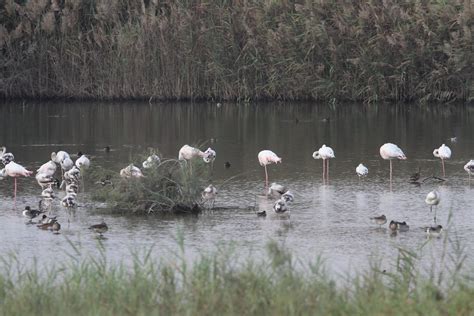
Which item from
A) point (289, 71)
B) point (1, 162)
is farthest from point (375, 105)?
point (1, 162)

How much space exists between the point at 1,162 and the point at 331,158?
4.12 meters

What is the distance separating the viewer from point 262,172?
14.2m

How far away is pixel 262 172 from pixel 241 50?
10.0 metres

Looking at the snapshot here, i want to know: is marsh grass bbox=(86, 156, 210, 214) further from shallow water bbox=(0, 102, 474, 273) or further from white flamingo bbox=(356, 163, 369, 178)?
white flamingo bbox=(356, 163, 369, 178)

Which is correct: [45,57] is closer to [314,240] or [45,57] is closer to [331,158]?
[331,158]

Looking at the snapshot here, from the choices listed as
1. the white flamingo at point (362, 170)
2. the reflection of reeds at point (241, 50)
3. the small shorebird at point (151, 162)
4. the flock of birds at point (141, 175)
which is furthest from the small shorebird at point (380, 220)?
the reflection of reeds at point (241, 50)

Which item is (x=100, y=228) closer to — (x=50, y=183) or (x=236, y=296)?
(x=50, y=183)

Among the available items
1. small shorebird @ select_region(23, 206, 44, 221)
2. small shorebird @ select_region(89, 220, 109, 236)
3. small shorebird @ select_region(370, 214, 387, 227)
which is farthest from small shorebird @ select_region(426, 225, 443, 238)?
small shorebird @ select_region(23, 206, 44, 221)

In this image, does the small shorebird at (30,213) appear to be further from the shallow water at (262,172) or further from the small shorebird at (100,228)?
the small shorebird at (100,228)

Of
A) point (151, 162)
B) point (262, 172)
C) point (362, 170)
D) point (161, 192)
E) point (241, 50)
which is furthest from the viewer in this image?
point (241, 50)

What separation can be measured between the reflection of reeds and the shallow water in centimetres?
69

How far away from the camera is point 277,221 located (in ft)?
36.1

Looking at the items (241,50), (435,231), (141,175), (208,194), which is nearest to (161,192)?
(141,175)

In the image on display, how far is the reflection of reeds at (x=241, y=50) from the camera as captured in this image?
23.2 m
